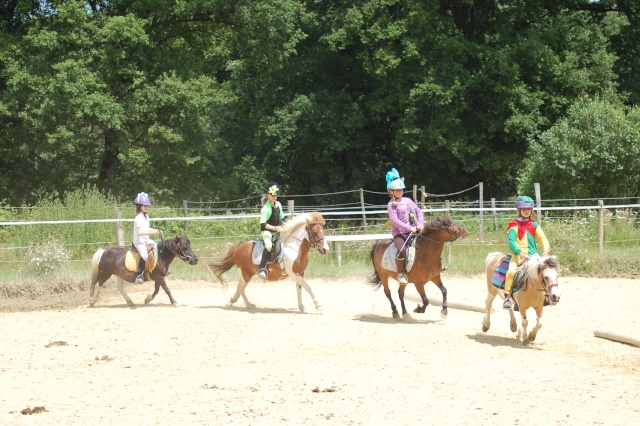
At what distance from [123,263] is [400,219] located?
190 inches

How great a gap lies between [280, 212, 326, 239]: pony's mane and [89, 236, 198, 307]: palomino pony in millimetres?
1787

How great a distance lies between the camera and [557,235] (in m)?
18.7

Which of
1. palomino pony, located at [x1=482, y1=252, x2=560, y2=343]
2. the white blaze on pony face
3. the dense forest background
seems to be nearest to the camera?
the white blaze on pony face

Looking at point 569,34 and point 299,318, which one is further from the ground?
point 569,34

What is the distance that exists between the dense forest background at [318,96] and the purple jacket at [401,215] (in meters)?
14.4

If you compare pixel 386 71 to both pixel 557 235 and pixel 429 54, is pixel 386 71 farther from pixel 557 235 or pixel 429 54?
pixel 557 235

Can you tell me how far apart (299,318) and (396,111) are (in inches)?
774

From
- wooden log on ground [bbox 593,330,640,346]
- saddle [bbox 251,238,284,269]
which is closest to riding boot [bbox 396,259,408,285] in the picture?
saddle [bbox 251,238,284,269]

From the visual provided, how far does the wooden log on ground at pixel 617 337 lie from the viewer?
33.8 ft

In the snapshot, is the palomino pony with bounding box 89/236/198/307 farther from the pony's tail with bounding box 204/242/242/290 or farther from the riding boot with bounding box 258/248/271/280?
the riding boot with bounding box 258/248/271/280

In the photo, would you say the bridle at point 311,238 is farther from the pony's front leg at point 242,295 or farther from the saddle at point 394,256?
the pony's front leg at point 242,295

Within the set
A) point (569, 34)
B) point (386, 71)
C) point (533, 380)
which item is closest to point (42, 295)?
point (533, 380)

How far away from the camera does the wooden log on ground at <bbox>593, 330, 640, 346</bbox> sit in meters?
10.3

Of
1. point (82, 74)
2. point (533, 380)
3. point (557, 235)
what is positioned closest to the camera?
point (533, 380)
